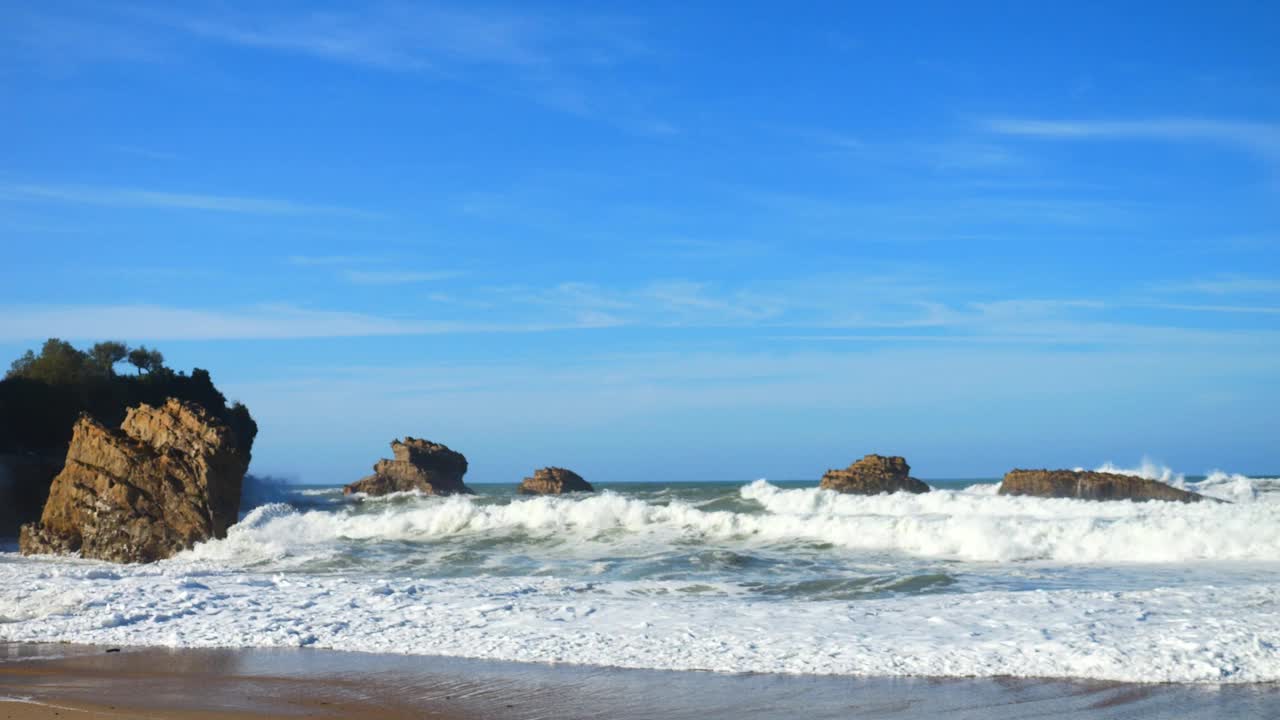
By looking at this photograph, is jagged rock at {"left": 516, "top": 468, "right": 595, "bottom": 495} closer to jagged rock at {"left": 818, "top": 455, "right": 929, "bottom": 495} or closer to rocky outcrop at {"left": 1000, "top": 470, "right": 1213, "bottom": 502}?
jagged rock at {"left": 818, "top": 455, "right": 929, "bottom": 495}

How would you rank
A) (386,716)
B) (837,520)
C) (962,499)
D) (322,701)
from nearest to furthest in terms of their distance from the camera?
1. (386,716)
2. (322,701)
3. (837,520)
4. (962,499)

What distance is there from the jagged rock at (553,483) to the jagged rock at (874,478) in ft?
54.5

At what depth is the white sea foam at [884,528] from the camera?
58.4 feet

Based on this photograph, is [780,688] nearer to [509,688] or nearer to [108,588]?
[509,688]

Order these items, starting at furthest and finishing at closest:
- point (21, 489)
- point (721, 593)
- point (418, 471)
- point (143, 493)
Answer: point (418, 471) → point (21, 489) → point (143, 493) → point (721, 593)

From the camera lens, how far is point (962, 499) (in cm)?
2903

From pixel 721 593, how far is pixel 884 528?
7.26 meters

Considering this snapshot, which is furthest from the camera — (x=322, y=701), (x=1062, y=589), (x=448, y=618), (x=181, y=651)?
(x=1062, y=589)

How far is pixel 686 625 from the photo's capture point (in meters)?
11.0

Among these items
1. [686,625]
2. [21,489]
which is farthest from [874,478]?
[686,625]

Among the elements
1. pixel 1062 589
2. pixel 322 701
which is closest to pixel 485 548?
pixel 1062 589

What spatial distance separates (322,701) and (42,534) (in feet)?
53.5

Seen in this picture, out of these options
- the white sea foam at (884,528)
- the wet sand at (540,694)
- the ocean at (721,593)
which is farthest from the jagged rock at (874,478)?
the wet sand at (540,694)

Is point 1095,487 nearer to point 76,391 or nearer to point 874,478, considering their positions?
point 874,478
